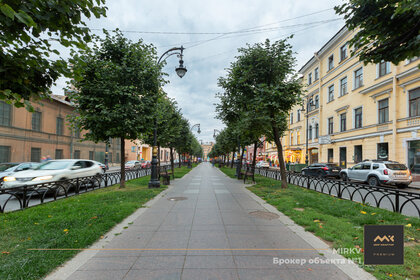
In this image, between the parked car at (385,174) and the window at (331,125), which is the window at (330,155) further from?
the parked car at (385,174)

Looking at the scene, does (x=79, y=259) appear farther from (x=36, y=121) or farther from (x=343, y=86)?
(x=343, y=86)

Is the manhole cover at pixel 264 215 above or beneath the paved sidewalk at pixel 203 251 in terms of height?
beneath

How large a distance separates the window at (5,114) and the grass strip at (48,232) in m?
21.4

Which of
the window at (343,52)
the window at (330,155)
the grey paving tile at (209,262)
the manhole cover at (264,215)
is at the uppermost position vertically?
the window at (343,52)

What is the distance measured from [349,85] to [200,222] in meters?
26.1

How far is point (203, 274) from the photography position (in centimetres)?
316

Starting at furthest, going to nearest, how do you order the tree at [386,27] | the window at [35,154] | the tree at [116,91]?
1. the window at [35,154]
2. the tree at [116,91]
3. the tree at [386,27]

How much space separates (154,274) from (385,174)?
49.3 feet

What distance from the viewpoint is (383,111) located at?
65.9ft

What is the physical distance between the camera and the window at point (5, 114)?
2139cm

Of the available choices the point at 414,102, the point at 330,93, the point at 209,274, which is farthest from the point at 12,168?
the point at 330,93

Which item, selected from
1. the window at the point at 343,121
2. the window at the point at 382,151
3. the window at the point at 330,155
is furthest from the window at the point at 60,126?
the window at the point at 382,151

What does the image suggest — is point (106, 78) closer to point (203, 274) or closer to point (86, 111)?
point (86, 111)

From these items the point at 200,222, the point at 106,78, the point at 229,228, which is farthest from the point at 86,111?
the point at 229,228
